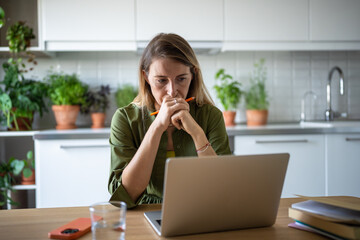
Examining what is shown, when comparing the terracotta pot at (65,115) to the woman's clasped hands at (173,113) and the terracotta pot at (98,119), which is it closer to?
the terracotta pot at (98,119)

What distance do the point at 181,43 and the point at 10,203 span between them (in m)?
1.81

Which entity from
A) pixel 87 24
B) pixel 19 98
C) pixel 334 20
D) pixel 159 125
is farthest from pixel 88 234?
pixel 334 20

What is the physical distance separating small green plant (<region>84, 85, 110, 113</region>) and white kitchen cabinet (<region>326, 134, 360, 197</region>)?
1731mm

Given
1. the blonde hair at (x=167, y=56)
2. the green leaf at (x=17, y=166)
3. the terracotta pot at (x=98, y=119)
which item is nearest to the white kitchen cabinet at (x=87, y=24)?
the terracotta pot at (x=98, y=119)

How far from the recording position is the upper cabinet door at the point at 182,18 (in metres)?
2.72

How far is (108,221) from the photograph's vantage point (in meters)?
0.76

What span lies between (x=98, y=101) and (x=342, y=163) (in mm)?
1920

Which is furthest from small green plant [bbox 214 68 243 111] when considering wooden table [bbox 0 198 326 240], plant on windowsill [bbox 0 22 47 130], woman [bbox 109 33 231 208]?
wooden table [bbox 0 198 326 240]

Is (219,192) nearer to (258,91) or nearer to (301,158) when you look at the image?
(301,158)

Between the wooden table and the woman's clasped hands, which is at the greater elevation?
the woman's clasped hands

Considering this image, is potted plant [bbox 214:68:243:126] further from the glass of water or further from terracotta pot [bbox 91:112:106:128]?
the glass of water

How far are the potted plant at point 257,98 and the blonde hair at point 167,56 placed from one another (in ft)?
4.69

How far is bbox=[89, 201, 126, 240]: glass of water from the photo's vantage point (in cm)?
75

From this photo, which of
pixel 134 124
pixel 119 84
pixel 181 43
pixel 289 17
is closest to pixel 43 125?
pixel 119 84
